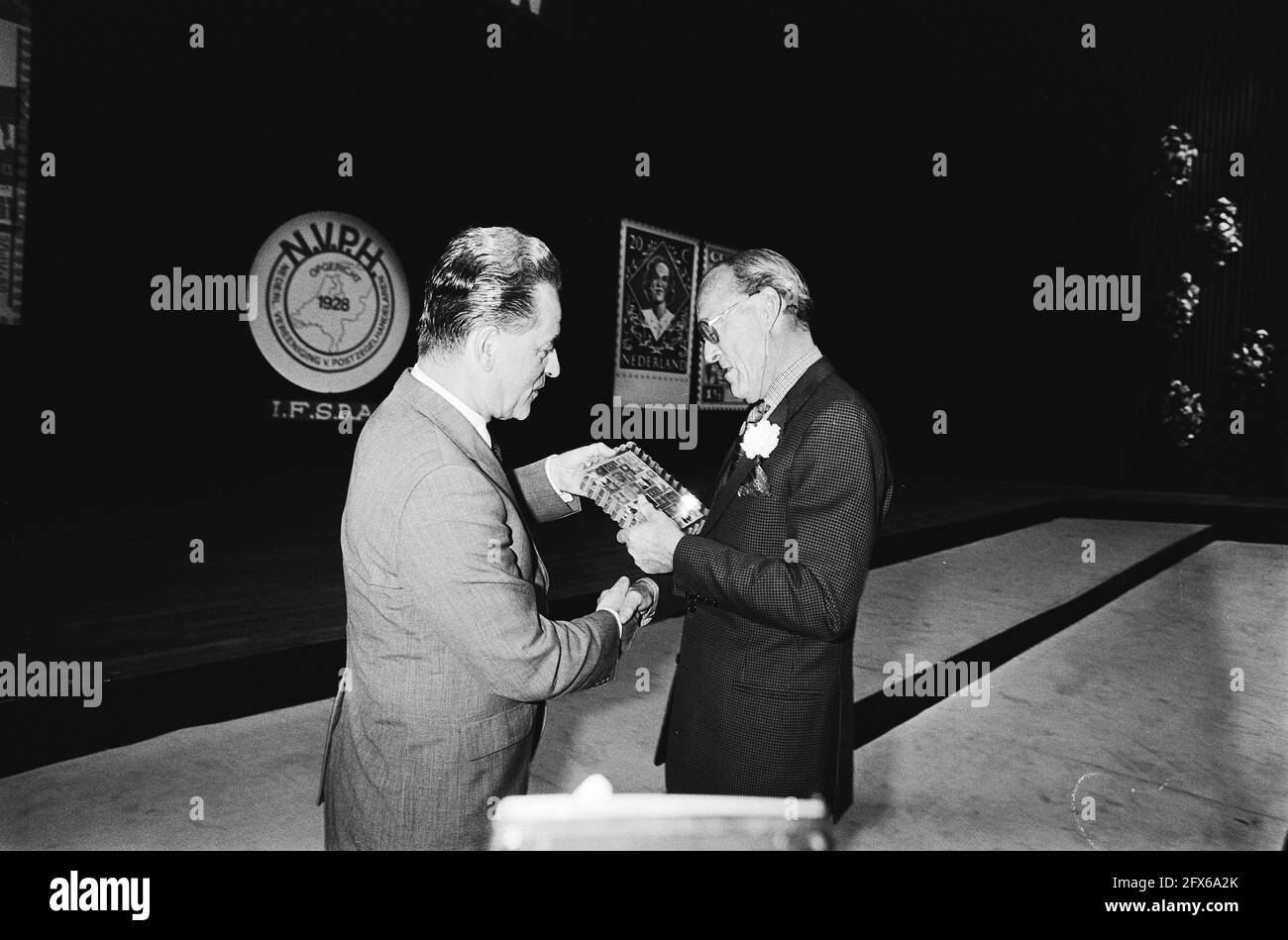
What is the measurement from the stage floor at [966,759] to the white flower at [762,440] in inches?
60.6

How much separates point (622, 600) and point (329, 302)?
19.1ft

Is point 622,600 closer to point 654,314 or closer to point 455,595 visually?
point 455,595

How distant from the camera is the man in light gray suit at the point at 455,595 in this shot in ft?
3.38

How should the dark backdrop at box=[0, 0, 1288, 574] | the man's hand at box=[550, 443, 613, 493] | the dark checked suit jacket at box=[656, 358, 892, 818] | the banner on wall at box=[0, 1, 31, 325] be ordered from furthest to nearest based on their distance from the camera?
the dark backdrop at box=[0, 0, 1288, 574]
the banner on wall at box=[0, 1, 31, 325]
the man's hand at box=[550, 443, 613, 493]
the dark checked suit jacket at box=[656, 358, 892, 818]

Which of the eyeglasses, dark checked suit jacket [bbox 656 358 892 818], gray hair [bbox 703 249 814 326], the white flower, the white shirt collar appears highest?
gray hair [bbox 703 249 814 326]

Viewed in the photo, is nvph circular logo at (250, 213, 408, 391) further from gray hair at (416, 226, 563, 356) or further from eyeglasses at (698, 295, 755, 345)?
gray hair at (416, 226, 563, 356)

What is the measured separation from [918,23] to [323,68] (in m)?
7.07

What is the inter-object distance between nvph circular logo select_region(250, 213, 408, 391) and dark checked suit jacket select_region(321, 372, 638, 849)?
5444 mm

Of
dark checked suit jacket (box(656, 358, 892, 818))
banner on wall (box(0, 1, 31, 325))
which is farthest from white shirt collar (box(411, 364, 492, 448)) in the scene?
banner on wall (box(0, 1, 31, 325))

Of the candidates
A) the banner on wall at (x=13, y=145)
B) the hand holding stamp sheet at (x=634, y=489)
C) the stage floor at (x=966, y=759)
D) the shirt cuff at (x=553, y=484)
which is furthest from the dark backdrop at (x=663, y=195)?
the hand holding stamp sheet at (x=634, y=489)

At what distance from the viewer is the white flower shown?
4.84 ft

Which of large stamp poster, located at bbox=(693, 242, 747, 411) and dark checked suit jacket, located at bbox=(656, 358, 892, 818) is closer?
dark checked suit jacket, located at bbox=(656, 358, 892, 818)

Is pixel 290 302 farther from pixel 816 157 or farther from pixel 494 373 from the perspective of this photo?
pixel 816 157

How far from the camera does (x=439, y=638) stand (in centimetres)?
111
